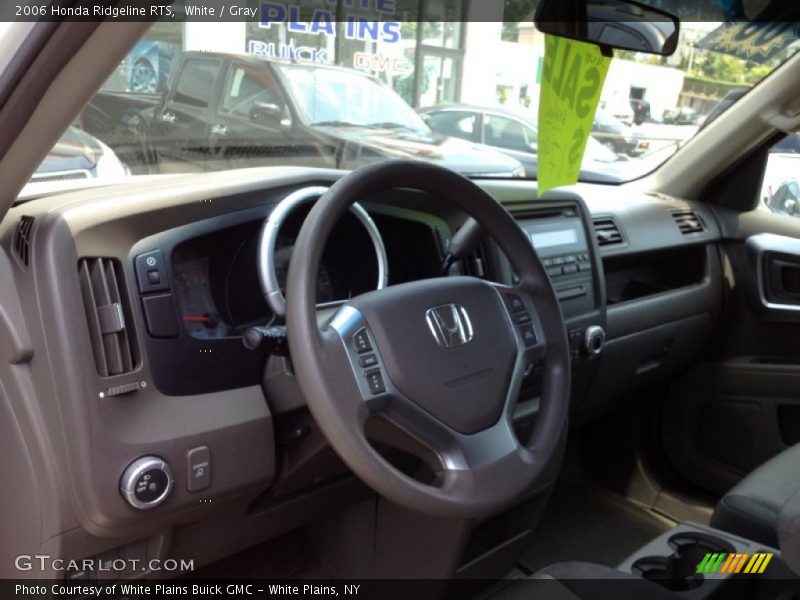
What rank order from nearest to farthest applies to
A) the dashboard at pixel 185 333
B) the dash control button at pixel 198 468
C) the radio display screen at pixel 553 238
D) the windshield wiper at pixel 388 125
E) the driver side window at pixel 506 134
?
the dashboard at pixel 185 333
the dash control button at pixel 198 468
the radio display screen at pixel 553 238
the windshield wiper at pixel 388 125
the driver side window at pixel 506 134

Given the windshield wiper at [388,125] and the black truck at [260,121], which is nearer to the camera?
the black truck at [260,121]

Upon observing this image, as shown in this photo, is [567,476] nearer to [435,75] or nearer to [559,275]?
[559,275]

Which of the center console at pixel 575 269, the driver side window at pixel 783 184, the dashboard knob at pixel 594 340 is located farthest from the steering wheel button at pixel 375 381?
the driver side window at pixel 783 184

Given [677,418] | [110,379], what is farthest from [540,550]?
[110,379]

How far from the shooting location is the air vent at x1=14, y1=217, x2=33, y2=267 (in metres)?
1.43

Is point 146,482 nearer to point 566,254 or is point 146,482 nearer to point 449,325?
point 449,325

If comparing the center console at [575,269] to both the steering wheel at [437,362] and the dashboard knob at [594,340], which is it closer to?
the dashboard knob at [594,340]

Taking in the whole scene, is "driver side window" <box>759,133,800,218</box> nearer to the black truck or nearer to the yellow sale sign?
the black truck

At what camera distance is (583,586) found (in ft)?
5.17

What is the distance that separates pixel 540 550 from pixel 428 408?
1569 mm

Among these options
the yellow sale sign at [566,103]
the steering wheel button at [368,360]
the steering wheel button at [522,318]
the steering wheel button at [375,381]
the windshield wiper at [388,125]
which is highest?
the yellow sale sign at [566,103]

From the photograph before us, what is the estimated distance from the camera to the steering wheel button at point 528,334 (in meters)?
1.57

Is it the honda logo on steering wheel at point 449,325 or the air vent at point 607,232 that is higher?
the honda logo on steering wheel at point 449,325

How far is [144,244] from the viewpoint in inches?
59.4
